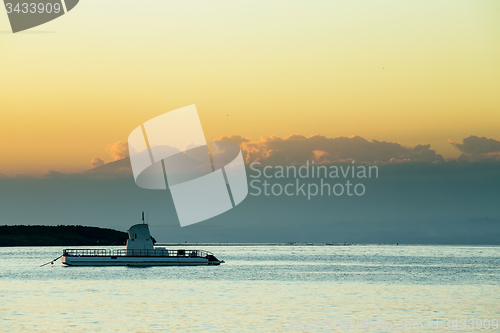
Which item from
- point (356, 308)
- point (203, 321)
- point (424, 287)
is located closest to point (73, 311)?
point (203, 321)

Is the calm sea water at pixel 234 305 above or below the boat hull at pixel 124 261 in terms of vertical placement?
below

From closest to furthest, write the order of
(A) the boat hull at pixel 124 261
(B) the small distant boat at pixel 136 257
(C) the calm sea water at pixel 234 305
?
(C) the calm sea water at pixel 234 305, (B) the small distant boat at pixel 136 257, (A) the boat hull at pixel 124 261

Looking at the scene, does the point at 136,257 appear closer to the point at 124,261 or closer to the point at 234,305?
the point at 124,261

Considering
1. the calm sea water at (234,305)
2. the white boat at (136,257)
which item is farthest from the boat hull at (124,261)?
Result: the calm sea water at (234,305)

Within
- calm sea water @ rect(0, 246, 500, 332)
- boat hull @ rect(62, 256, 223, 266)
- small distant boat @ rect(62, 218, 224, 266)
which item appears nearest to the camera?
calm sea water @ rect(0, 246, 500, 332)

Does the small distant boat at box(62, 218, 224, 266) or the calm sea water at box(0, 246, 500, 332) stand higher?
the small distant boat at box(62, 218, 224, 266)

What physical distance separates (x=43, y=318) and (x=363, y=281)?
185 feet

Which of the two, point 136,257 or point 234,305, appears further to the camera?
point 136,257

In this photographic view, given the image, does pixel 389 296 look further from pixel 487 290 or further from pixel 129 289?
pixel 129 289

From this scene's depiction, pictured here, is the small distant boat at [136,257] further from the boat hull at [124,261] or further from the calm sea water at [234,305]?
Result: the calm sea water at [234,305]

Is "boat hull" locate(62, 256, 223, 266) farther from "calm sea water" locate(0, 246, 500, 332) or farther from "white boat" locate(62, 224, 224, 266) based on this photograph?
"calm sea water" locate(0, 246, 500, 332)

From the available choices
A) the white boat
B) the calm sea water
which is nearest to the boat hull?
the white boat

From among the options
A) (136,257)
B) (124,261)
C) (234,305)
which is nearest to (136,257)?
(136,257)

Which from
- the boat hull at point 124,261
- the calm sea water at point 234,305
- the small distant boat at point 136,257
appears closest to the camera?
the calm sea water at point 234,305
